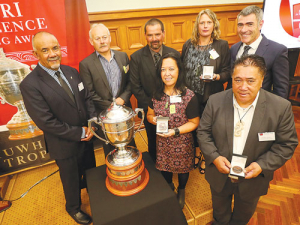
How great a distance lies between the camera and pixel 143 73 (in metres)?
2.42

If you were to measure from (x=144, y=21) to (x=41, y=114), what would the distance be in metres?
2.57

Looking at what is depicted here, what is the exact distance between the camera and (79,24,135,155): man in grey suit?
2.27m

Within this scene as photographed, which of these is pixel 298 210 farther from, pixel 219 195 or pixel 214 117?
pixel 214 117

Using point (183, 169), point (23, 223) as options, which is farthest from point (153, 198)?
point (23, 223)

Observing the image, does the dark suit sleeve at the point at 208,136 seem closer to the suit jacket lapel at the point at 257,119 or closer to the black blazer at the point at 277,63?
the suit jacket lapel at the point at 257,119

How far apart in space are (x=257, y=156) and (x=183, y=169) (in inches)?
28.8

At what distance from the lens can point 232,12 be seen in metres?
4.01

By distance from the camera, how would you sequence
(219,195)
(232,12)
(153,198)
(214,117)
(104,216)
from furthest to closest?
(232,12) → (219,195) → (214,117) → (153,198) → (104,216)

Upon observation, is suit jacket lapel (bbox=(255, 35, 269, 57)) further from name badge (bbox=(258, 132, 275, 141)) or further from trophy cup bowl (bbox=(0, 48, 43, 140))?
trophy cup bowl (bbox=(0, 48, 43, 140))

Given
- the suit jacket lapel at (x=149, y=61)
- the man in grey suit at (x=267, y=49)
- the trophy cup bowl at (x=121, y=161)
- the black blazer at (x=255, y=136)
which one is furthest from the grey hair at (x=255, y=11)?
the trophy cup bowl at (x=121, y=161)

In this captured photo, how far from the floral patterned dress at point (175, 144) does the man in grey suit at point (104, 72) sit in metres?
0.59

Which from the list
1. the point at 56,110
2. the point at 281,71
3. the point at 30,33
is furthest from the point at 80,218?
the point at 281,71

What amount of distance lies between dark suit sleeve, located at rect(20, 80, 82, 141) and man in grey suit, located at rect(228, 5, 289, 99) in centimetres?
206

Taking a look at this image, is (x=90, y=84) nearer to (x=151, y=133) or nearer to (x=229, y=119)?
(x=151, y=133)
